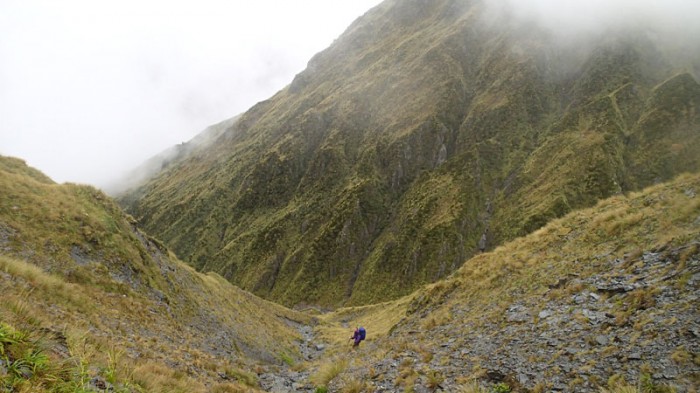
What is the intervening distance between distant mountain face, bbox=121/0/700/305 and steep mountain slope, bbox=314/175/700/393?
83.3 m

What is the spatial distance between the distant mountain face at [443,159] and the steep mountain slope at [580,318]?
83324mm

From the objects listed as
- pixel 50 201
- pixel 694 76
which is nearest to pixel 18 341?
pixel 50 201

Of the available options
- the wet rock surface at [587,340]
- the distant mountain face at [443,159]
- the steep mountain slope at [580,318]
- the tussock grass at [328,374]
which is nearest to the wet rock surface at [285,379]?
the tussock grass at [328,374]

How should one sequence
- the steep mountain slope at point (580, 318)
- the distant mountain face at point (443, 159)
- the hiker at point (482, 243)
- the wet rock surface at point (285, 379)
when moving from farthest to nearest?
the hiker at point (482, 243) → the distant mountain face at point (443, 159) → the wet rock surface at point (285, 379) → the steep mountain slope at point (580, 318)

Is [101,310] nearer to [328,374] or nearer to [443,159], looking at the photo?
[328,374]

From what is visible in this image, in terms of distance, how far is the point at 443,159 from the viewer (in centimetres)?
14700

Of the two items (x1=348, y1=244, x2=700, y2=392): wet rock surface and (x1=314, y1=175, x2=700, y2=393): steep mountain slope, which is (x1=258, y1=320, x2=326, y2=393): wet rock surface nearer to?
(x1=314, y1=175, x2=700, y2=393): steep mountain slope

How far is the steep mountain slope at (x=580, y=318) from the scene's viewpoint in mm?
10867

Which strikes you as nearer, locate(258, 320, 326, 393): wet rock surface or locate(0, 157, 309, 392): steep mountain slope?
locate(0, 157, 309, 392): steep mountain slope

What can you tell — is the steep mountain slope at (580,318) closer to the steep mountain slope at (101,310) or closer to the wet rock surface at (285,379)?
the wet rock surface at (285,379)

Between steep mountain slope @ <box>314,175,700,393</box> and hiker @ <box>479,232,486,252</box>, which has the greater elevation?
steep mountain slope @ <box>314,175,700,393</box>

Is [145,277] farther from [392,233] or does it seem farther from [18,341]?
[392,233]

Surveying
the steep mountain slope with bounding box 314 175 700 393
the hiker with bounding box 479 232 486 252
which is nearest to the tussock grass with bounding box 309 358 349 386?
the steep mountain slope with bounding box 314 175 700 393

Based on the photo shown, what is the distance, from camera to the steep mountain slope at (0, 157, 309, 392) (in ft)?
25.1
